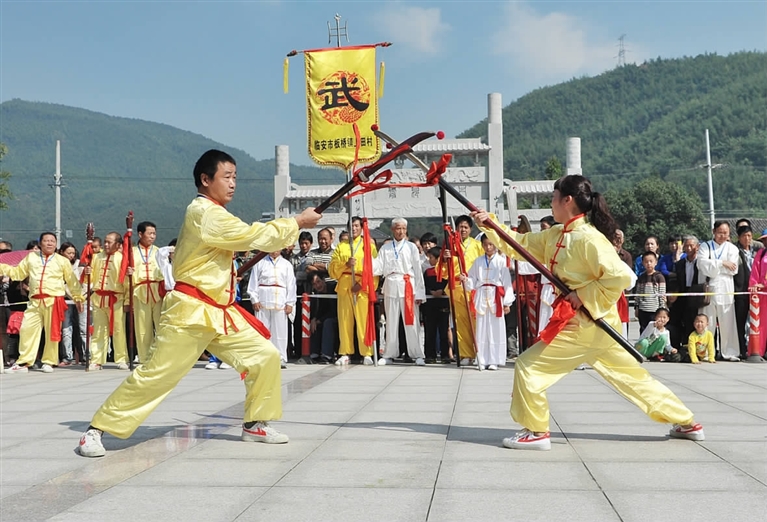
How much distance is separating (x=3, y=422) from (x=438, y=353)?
22.7 ft

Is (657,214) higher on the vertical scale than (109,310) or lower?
higher

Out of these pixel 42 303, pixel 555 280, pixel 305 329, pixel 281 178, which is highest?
pixel 281 178

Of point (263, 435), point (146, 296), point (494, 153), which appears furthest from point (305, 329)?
point (494, 153)

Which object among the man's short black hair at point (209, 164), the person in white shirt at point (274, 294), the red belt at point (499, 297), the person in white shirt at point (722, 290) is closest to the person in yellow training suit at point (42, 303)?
the person in white shirt at point (274, 294)

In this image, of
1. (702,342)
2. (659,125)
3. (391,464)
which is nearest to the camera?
(391,464)

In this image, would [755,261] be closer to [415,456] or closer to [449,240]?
[449,240]

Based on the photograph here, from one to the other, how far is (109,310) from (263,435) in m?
6.93

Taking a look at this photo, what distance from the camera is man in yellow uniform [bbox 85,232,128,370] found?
37.4 feet

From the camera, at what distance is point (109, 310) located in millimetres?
11430

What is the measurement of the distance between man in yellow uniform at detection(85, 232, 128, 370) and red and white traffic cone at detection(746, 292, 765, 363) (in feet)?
28.5

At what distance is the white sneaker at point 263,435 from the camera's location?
17.2ft

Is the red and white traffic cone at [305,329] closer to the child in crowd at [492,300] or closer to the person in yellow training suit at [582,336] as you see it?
the child in crowd at [492,300]

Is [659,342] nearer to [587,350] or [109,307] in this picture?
[587,350]

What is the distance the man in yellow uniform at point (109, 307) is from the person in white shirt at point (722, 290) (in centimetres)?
A: 818
